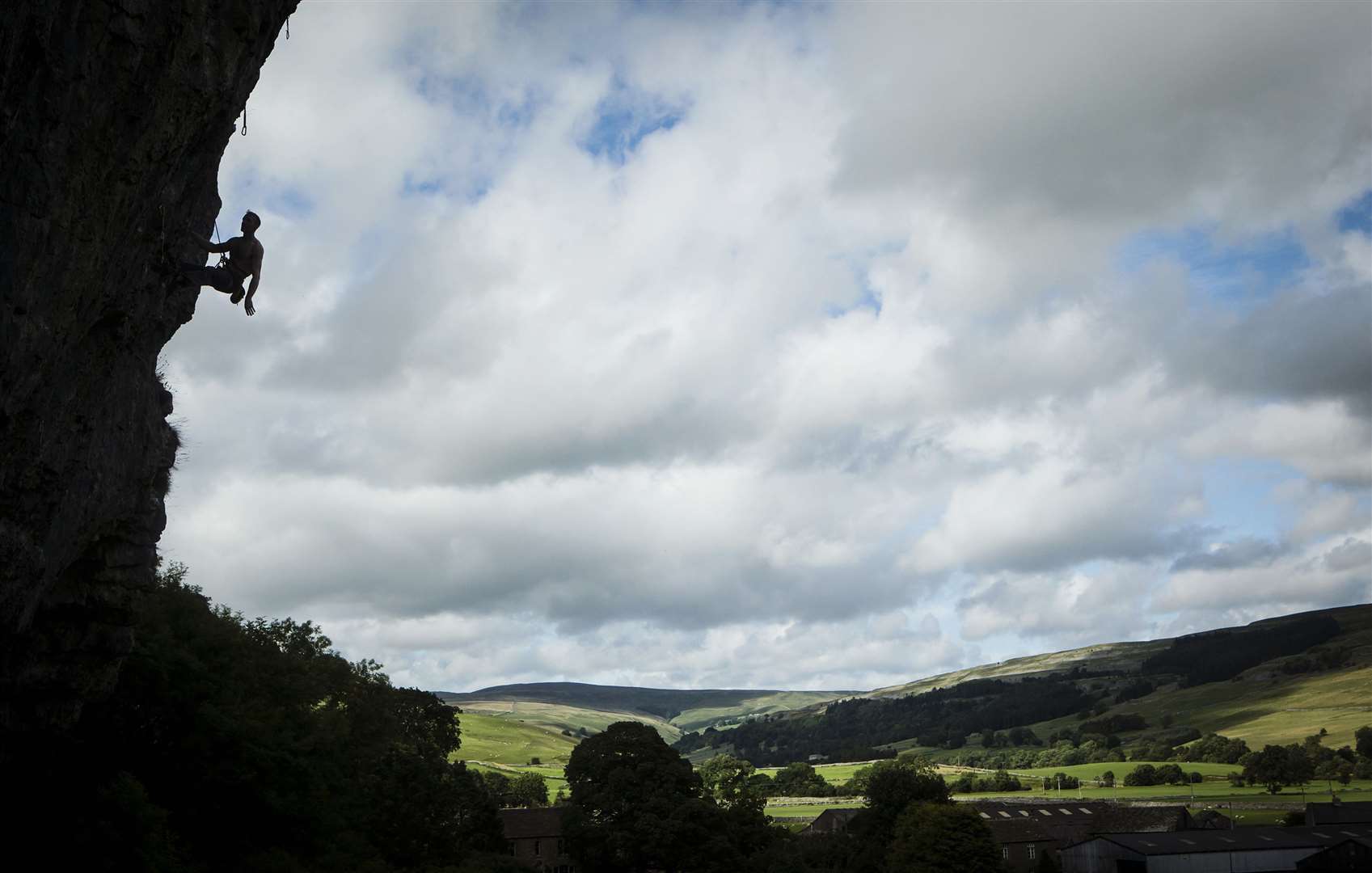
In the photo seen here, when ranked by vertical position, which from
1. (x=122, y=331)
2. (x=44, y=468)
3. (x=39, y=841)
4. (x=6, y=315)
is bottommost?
(x=39, y=841)

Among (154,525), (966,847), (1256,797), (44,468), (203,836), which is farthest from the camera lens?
(1256,797)

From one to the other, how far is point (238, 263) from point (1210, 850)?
88.4 meters

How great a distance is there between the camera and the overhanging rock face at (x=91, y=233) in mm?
11336

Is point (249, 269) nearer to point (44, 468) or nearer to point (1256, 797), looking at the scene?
point (44, 468)

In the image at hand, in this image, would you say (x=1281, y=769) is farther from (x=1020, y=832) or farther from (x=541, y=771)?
(x=541, y=771)

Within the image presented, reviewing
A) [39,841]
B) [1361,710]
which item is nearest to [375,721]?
[39,841]

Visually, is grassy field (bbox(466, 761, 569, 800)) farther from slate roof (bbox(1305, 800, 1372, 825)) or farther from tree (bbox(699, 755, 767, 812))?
slate roof (bbox(1305, 800, 1372, 825))

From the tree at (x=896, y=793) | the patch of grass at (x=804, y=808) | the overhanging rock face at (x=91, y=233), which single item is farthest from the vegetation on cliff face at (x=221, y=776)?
the patch of grass at (x=804, y=808)

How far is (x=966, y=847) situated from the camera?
68875mm

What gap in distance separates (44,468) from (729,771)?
8985cm

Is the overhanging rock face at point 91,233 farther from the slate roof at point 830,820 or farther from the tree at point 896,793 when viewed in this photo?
the slate roof at point 830,820

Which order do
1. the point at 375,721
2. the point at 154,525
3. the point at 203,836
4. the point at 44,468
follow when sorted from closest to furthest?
the point at 44,468, the point at 154,525, the point at 203,836, the point at 375,721

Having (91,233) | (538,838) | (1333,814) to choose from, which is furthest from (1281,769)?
(91,233)

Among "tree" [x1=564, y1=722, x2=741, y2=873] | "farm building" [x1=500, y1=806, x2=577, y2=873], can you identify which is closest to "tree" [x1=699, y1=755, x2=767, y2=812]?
"farm building" [x1=500, y1=806, x2=577, y2=873]
